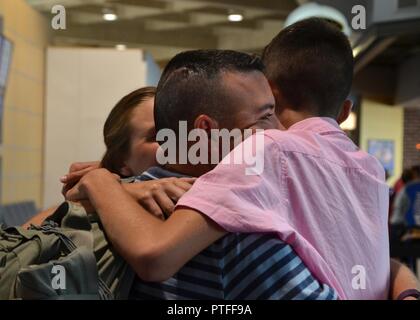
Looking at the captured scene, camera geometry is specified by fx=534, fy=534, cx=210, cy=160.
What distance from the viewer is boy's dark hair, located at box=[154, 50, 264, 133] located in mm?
793

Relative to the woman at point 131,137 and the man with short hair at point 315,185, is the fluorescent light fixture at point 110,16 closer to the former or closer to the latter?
the woman at point 131,137

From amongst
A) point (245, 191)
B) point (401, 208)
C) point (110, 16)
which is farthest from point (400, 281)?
point (401, 208)

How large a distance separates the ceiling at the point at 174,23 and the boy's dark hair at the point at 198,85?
355 millimetres

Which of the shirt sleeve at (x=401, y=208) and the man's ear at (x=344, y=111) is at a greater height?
A: the man's ear at (x=344, y=111)

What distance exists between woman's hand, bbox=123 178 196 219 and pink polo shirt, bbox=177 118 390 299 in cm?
4

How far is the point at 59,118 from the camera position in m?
3.47

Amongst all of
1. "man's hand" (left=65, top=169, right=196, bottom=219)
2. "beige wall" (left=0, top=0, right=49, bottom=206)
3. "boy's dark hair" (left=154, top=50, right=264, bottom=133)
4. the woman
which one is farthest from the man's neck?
"beige wall" (left=0, top=0, right=49, bottom=206)

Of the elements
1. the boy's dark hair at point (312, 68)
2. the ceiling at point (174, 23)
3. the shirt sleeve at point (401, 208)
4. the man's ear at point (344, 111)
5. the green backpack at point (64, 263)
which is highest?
the ceiling at point (174, 23)

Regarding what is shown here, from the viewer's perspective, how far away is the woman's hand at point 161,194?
73cm

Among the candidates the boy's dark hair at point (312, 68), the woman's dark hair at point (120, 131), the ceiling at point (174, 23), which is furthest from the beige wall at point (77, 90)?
the boy's dark hair at point (312, 68)

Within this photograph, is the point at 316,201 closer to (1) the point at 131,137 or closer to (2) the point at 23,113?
(1) the point at 131,137

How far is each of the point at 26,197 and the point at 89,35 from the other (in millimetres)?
2603
